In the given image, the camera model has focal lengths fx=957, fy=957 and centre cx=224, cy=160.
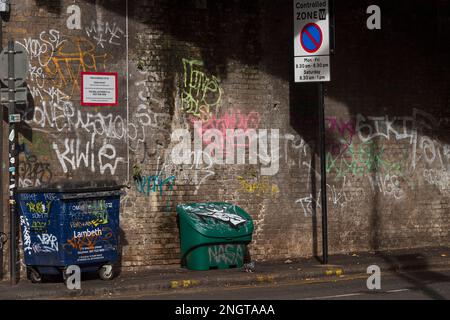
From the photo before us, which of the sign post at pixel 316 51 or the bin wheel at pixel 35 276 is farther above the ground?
the sign post at pixel 316 51

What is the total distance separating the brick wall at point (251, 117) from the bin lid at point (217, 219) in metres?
0.55

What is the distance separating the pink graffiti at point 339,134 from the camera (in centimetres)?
1747

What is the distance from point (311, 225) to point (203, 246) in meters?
2.77

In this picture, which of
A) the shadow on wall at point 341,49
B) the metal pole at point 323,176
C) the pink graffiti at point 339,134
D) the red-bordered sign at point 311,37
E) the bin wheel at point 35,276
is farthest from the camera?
the pink graffiti at point 339,134

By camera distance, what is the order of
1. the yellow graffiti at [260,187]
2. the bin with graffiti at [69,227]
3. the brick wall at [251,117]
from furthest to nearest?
1. the yellow graffiti at [260,187]
2. the brick wall at [251,117]
3. the bin with graffiti at [69,227]

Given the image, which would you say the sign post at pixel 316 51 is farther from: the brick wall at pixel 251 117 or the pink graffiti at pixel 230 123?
the pink graffiti at pixel 230 123

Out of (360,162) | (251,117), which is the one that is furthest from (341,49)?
(251,117)

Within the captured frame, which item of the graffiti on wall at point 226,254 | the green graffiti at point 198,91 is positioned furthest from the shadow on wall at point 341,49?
the graffiti on wall at point 226,254

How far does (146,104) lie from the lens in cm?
1586

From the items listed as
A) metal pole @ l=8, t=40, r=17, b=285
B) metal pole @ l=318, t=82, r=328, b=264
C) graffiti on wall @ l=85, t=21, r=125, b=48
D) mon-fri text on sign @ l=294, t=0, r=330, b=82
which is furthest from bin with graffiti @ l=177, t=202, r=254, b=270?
graffiti on wall @ l=85, t=21, r=125, b=48
